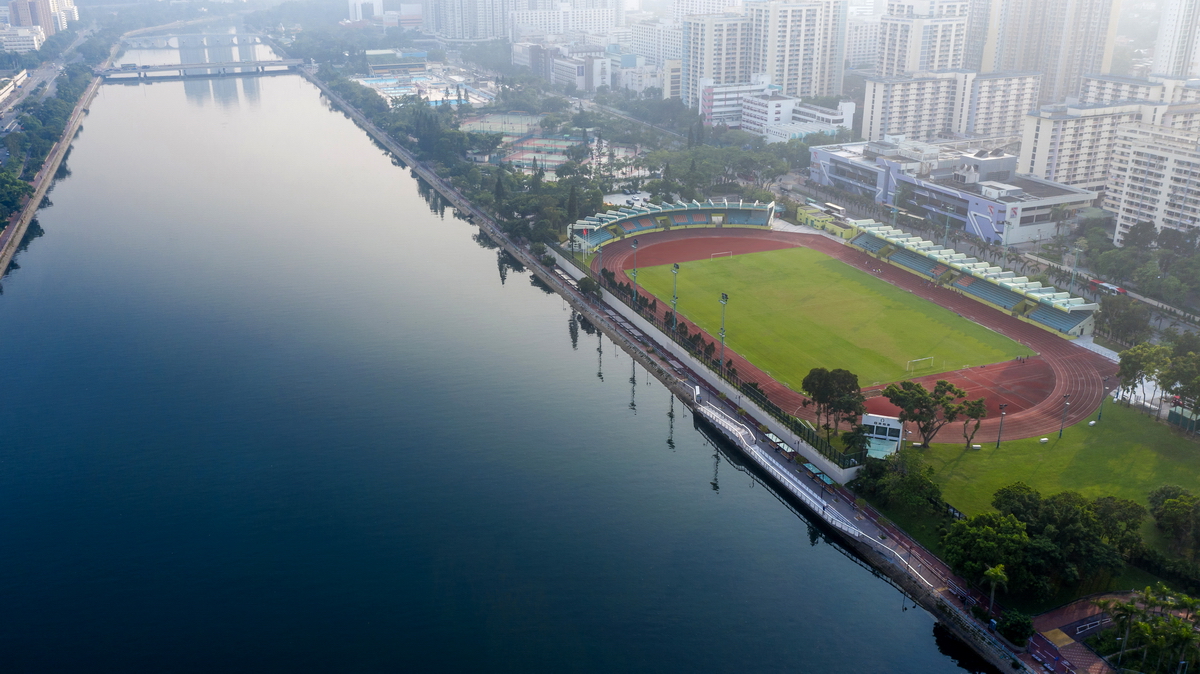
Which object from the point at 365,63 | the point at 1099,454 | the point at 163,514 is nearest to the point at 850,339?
the point at 1099,454

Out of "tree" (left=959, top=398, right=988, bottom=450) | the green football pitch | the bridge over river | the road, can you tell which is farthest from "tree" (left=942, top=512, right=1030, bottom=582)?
the bridge over river

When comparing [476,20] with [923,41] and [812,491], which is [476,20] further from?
[812,491]

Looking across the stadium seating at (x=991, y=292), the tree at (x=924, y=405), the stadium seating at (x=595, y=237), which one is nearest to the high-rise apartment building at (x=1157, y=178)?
the stadium seating at (x=991, y=292)

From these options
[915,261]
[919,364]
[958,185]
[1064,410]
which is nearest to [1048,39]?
[958,185]

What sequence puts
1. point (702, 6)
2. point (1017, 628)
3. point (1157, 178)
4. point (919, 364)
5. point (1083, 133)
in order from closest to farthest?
point (1017, 628)
point (919, 364)
point (1157, 178)
point (1083, 133)
point (702, 6)

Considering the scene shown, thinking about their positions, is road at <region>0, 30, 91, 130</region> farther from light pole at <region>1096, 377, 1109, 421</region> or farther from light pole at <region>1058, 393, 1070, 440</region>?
light pole at <region>1096, 377, 1109, 421</region>

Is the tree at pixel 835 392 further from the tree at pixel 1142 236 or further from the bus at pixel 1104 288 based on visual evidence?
the tree at pixel 1142 236

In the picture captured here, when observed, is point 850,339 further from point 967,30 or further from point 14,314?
point 967,30
